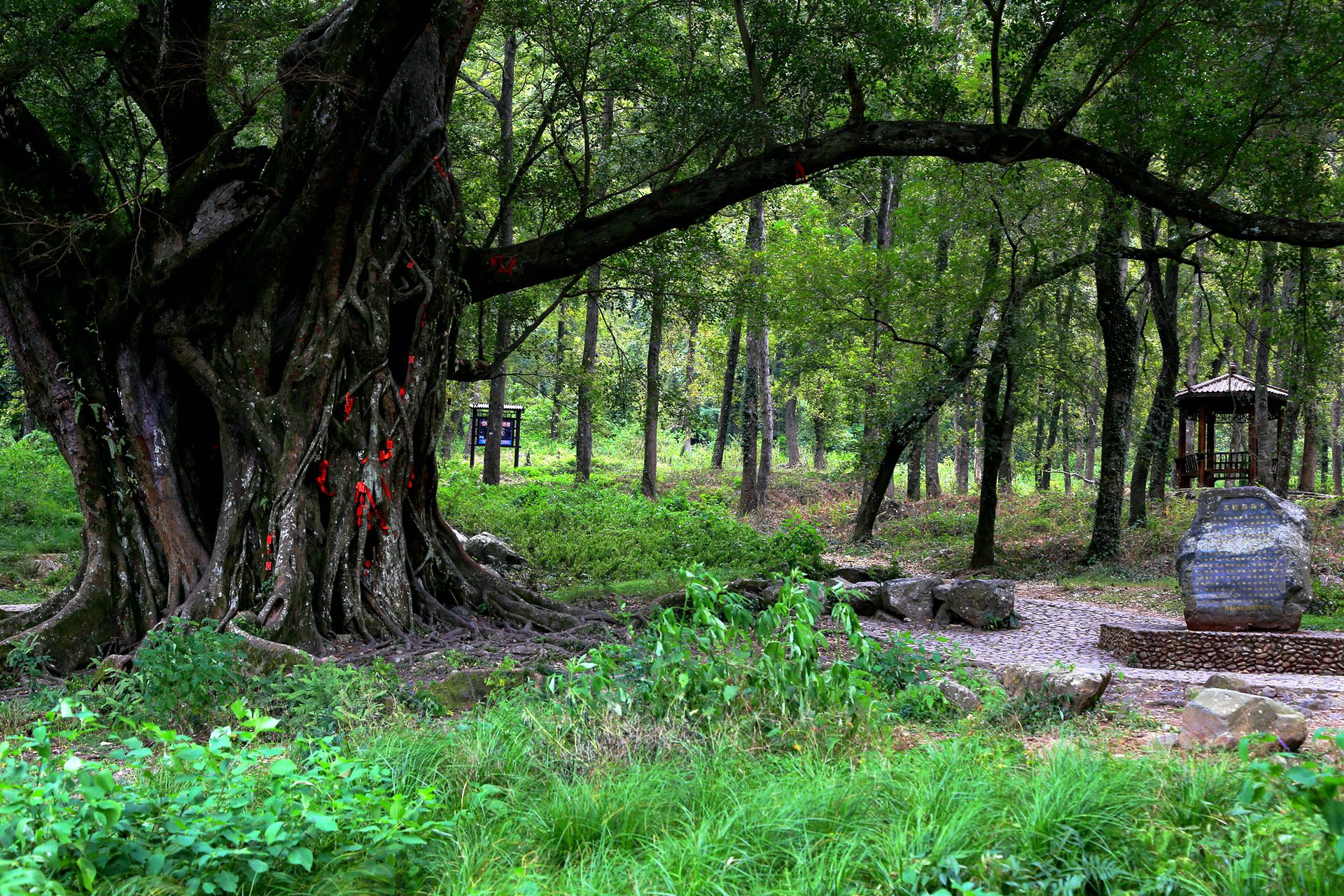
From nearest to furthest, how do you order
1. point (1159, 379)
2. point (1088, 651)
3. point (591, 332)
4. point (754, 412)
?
point (1088, 651) → point (1159, 379) → point (754, 412) → point (591, 332)

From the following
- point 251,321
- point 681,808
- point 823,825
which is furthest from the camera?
point 251,321

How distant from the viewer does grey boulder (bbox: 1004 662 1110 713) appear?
5.21m

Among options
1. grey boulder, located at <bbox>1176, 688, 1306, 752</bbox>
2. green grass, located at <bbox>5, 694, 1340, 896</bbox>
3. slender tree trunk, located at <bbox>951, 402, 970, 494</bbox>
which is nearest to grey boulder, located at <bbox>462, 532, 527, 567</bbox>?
green grass, located at <bbox>5, 694, 1340, 896</bbox>

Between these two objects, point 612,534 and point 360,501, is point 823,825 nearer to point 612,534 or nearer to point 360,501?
point 360,501

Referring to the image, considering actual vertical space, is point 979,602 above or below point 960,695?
below

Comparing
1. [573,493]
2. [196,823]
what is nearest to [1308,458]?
[573,493]

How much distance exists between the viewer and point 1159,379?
1648 centimetres

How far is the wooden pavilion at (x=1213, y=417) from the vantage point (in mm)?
20031

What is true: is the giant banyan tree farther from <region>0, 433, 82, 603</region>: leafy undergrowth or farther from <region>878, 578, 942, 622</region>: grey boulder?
<region>878, 578, 942, 622</region>: grey boulder

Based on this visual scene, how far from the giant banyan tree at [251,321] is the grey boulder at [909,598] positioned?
4.10 meters

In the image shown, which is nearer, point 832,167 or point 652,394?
point 832,167

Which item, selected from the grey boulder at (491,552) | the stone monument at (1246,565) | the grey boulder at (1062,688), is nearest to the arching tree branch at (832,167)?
the stone monument at (1246,565)

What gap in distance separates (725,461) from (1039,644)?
2702 centimetres

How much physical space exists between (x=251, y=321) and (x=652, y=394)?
8.51 m
